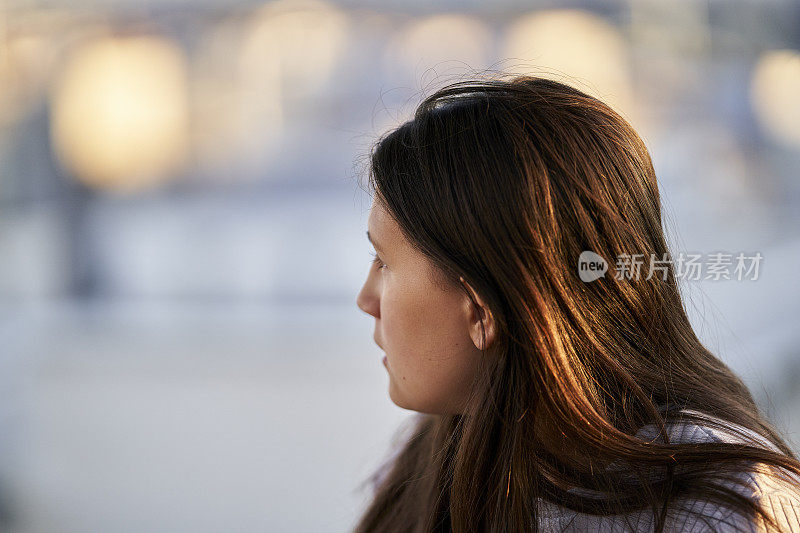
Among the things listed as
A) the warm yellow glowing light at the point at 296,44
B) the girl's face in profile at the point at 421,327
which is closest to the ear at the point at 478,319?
the girl's face in profile at the point at 421,327

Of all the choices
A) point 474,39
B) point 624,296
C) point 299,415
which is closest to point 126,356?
point 299,415

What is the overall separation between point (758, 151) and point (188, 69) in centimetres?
254

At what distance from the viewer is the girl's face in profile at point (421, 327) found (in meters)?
0.92

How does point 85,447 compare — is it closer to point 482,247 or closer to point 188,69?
point 188,69

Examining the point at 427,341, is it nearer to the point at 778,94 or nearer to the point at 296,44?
the point at 778,94

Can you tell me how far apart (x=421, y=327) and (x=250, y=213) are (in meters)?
2.50

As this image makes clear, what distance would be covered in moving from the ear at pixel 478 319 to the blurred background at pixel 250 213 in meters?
1.72

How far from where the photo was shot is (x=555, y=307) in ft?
2.76

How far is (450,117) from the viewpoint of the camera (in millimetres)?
912

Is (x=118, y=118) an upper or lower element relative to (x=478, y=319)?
upper

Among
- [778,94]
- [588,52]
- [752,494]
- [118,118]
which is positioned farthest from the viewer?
[118,118]

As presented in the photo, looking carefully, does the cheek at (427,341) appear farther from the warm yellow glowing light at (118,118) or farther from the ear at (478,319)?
the warm yellow glowing light at (118,118)

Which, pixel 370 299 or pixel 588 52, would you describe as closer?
pixel 370 299

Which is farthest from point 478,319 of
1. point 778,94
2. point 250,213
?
point 250,213
